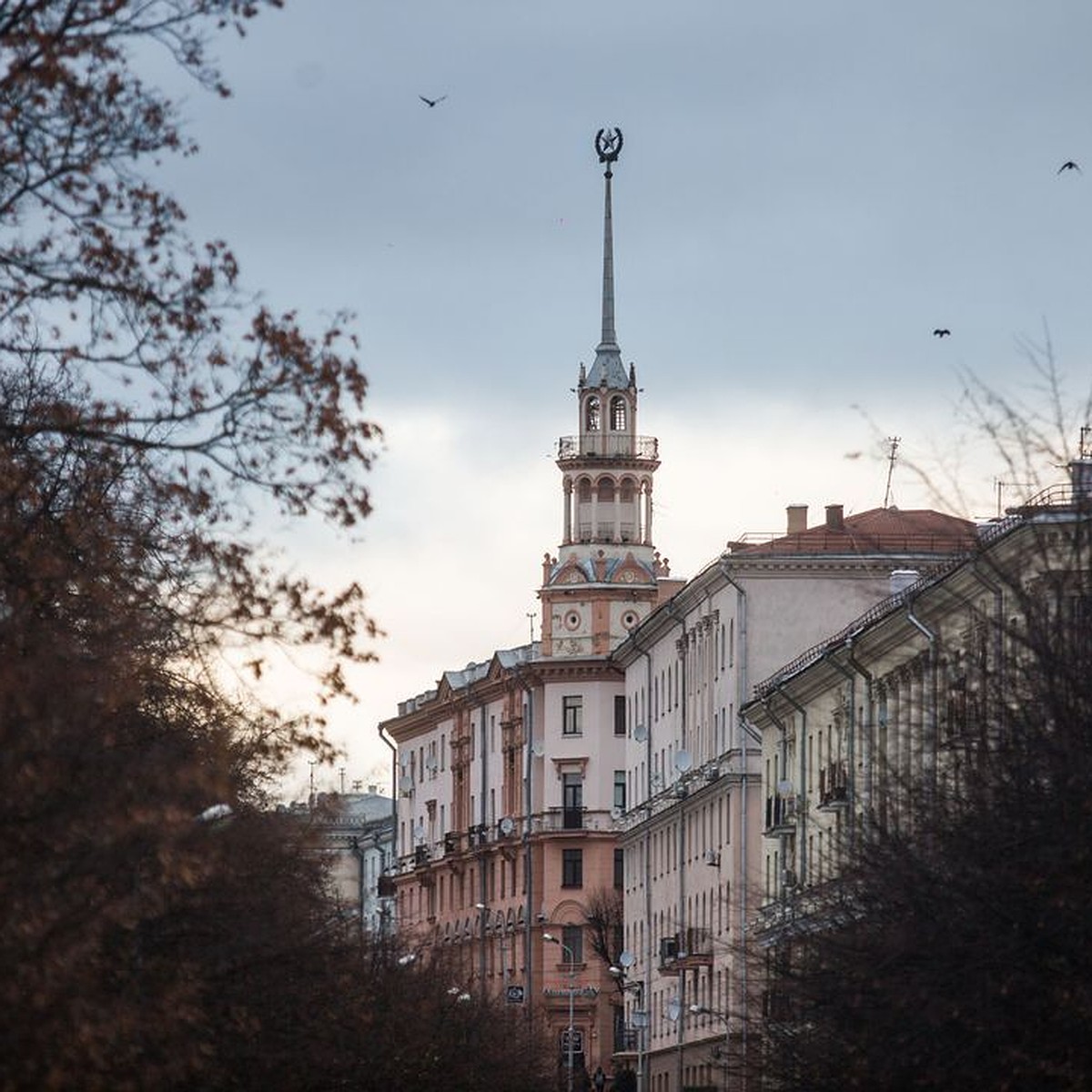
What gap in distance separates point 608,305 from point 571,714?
18.7 m

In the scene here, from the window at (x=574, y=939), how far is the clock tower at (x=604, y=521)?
10700 millimetres

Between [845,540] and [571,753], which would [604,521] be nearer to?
[571,753]

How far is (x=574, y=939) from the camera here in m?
139

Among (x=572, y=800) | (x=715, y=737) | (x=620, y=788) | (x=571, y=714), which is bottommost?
(x=715, y=737)

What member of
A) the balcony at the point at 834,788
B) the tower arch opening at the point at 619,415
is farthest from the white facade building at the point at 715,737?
the tower arch opening at the point at 619,415

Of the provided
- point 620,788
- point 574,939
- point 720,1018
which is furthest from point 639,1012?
point 720,1018

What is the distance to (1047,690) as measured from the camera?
116ft

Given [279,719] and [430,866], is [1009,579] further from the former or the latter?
[430,866]

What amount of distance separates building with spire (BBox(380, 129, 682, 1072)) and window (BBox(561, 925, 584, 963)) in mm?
79

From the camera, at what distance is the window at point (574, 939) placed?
454 feet

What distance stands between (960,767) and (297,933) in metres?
7.50

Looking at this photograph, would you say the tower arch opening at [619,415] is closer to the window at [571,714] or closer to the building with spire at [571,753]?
the building with spire at [571,753]

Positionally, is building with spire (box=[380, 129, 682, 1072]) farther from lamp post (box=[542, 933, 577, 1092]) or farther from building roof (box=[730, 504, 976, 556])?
building roof (box=[730, 504, 976, 556])

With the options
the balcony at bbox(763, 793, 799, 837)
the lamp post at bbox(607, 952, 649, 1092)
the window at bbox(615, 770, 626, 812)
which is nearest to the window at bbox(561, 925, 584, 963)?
the window at bbox(615, 770, 626, 812)
